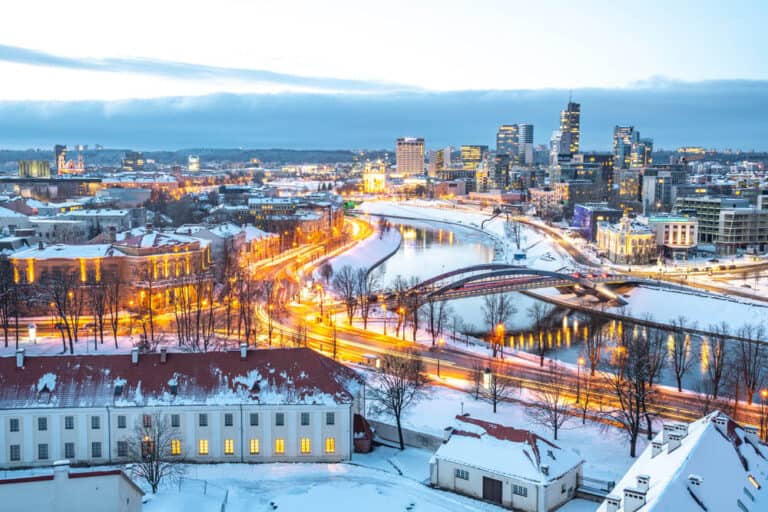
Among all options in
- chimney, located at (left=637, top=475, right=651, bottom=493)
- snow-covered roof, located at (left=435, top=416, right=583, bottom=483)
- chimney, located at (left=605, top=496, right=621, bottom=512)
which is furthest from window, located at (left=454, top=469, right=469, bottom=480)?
chimney, located at (left=637, top=475, right=651, bottom=493)

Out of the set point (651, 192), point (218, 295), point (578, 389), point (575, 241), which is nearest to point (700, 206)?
point (575, 241)

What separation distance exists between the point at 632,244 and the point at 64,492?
65.8 meters

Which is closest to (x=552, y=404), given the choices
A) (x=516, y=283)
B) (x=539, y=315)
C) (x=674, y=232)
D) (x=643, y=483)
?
(x=643, y=483)

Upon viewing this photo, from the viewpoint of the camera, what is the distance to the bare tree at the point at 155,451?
72.4 ft

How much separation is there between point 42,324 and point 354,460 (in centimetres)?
2707

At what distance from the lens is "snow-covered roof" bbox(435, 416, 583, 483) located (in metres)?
21.8

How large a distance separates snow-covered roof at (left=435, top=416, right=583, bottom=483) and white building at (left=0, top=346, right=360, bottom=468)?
3.81 m

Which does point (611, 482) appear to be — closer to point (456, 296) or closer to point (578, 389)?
point (578, 389)

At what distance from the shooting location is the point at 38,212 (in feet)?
309

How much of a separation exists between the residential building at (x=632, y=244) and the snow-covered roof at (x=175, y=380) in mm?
54788

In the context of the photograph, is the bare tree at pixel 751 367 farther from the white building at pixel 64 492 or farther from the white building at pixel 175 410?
the white building at pixel 64 492

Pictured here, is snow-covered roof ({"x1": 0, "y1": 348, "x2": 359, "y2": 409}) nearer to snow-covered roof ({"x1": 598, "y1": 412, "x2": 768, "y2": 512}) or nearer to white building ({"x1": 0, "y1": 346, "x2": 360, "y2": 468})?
white building ({"x1": 0, "y1": 346, "x2": 360, "y2": 468})

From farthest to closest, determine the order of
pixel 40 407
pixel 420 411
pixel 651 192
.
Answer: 1. pixel 651 192
2. pixel 420 411
3. pixel 40 407

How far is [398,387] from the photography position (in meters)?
26.5
